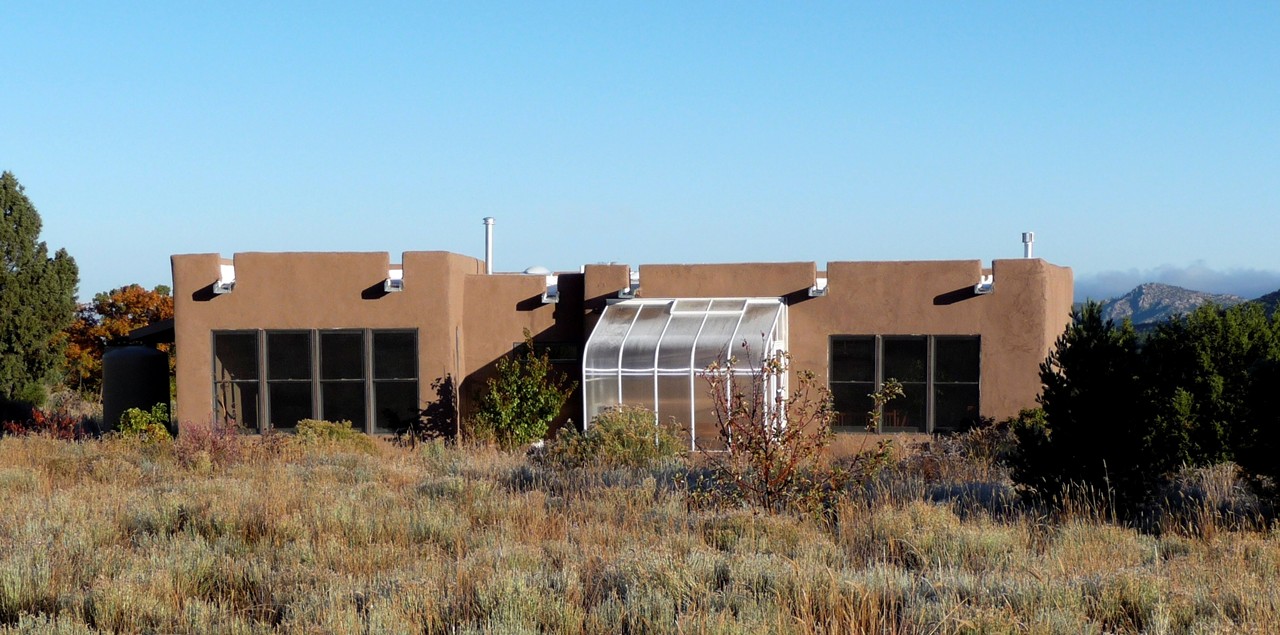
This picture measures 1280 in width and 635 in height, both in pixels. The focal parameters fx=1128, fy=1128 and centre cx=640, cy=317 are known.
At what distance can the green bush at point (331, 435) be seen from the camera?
1594 cm

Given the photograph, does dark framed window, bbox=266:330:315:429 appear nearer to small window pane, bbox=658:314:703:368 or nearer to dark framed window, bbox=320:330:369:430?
dark framed window, bbox=320:330:369:430

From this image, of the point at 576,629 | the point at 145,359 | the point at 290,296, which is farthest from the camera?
the point at 145,359

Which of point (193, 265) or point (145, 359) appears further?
Result: point (145, 359)

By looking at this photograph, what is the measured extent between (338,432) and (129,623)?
10.9 metres

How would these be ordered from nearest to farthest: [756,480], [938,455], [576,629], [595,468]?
[576,629]
[756,480]
[595,468]
[938,455]

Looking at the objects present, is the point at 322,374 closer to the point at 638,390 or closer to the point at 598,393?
the point at 598,393

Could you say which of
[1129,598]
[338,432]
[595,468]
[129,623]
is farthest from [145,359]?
[1129,598]

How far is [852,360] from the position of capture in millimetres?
17828

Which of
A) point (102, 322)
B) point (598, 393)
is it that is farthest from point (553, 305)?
point (102, 322)

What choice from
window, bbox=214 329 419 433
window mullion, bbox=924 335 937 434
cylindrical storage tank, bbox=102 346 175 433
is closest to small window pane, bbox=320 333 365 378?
window, bbox=214 329 419 433

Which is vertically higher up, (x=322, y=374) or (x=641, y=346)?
(x=641, y=346)

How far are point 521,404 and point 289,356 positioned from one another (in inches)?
150

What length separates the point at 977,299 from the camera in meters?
17.4

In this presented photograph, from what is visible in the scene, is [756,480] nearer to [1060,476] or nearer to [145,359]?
[1060,476]
